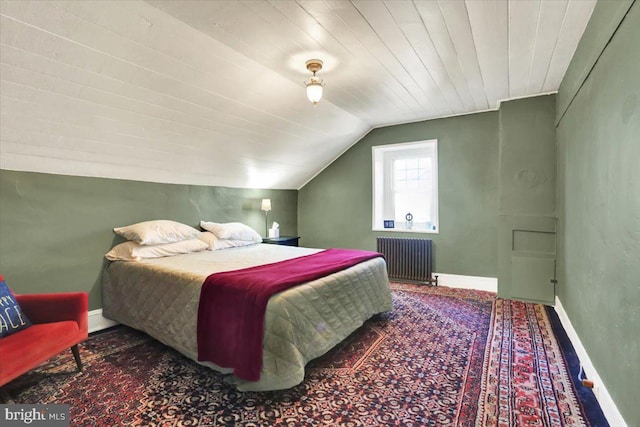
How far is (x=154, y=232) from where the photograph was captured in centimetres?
310

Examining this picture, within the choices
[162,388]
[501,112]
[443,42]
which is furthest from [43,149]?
[501,112]

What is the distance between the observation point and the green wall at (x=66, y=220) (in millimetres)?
2516

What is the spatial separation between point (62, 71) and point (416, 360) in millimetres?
3121

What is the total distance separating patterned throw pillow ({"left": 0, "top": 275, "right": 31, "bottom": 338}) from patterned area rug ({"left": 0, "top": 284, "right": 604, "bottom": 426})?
38cm

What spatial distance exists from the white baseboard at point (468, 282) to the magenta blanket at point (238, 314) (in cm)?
274

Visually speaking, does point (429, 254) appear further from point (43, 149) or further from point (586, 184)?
point (43, 149)

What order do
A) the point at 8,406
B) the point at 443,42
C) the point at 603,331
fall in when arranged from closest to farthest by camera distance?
the point at 8,406 < the point at 603,331 < the point at 443,42

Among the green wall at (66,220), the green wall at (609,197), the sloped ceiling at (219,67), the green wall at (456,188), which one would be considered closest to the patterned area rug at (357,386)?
the green wall at (609,197)

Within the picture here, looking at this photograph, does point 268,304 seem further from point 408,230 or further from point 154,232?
point 408,230

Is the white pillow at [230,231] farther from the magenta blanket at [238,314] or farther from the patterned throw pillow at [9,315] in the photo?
the patterned throw pillow at [9,315]

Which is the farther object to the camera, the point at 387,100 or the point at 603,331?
the point at 387,100

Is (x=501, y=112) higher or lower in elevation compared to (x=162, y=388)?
higher

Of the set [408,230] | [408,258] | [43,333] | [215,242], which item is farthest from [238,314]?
[408,230]

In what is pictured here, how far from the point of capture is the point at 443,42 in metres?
2.43
